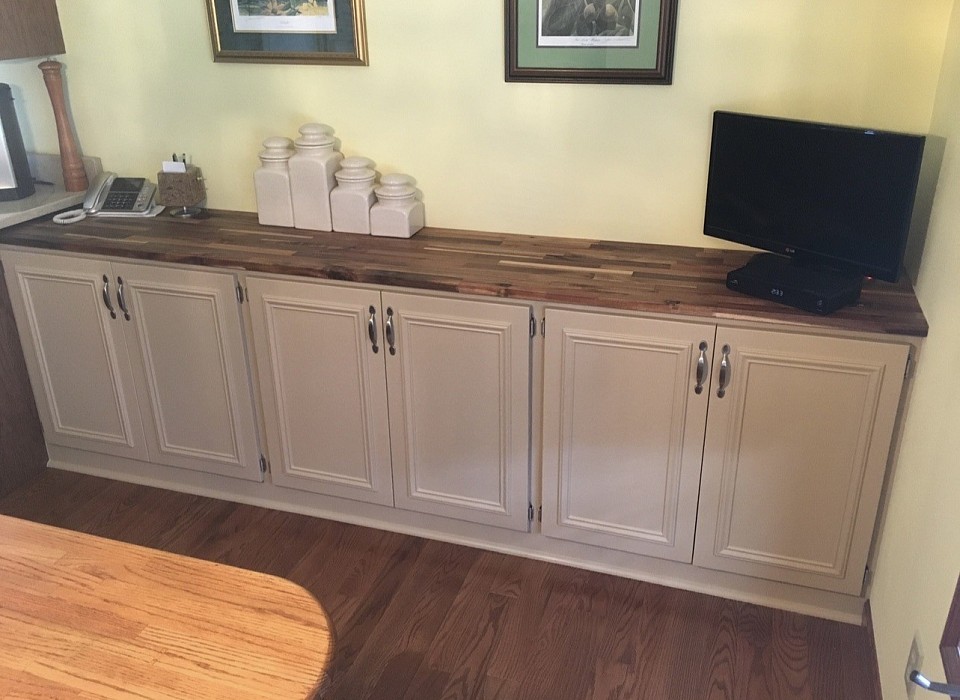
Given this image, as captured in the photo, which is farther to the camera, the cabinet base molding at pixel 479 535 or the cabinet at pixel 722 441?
the cabinet base molding at pixel 479 535

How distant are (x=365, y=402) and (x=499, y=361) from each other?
1.56 ft

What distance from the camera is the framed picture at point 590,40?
7.64 feet

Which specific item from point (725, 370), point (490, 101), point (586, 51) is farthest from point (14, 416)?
point (725, 370)

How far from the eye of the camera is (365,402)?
100 inches

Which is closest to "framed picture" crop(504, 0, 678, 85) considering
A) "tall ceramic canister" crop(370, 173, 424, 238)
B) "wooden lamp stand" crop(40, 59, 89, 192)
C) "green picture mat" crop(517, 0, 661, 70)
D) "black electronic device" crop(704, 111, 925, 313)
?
"green picture mat" crop(517, 0, 661, 70)

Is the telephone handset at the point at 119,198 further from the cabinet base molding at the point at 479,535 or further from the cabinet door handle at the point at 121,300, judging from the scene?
the cabinet base molding at the point at 479,535

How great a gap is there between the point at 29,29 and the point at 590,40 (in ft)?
6.35

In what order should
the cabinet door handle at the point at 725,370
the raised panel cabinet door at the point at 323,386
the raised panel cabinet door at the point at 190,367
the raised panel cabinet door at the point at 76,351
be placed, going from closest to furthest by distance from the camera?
the cabinet door handle at the point at 725,370 → the raised panel cabinet door at the point at 323,386 → the raised panel cabinet door at the point at 190,367 → the raised panel cabinet door at the point at 76,351

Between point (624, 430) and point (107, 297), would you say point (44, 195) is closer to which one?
point (107, 297)

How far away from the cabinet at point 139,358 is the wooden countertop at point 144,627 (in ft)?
4.18

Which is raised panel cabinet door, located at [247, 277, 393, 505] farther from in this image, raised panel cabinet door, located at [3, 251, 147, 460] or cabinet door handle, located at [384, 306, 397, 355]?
raised panel cabinet door, located at [3, 251, 147, 460]

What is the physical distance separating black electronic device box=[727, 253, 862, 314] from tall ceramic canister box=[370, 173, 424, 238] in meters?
1.03

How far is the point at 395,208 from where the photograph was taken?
8.71ft

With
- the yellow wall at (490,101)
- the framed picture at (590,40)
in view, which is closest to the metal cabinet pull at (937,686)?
the yellow wall at (490,101)
